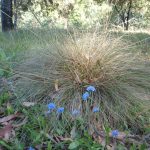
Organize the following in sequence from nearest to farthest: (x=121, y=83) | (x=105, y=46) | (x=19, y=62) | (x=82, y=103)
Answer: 1. (x=82, y=103)
2. (x=121, y=83)
3. (x=105, y=46)
4. (x=19, y=62)

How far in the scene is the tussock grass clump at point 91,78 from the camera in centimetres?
325

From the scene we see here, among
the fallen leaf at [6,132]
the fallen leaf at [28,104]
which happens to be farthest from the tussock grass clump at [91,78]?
the fallen leaf at [6,132]

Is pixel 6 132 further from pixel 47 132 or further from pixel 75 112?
pixel 75 112

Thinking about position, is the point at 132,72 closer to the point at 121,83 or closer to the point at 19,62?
the point at 121,83

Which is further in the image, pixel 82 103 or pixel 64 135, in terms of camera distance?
pixel 82 103

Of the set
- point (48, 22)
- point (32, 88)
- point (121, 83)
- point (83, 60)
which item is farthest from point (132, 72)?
point (48, 22)

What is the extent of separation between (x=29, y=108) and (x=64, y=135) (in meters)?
0.51

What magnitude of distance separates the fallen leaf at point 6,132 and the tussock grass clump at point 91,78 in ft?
1.51

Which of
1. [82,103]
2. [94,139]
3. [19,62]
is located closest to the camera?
[94,139]

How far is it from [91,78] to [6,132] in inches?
39.9

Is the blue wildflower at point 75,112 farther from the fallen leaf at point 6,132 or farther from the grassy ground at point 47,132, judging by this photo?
the fallen leaf at point 6,132

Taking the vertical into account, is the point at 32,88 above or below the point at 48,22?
below

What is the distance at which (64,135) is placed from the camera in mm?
3004

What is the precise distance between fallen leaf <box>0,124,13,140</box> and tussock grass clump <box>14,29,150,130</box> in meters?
0.46
